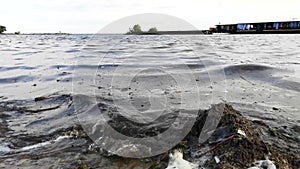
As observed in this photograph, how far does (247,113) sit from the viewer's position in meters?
5.16

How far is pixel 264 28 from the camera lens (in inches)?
2415

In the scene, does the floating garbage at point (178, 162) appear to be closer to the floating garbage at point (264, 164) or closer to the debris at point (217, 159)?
the debris at point (217, 159)

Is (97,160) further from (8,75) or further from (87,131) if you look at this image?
(8,75)

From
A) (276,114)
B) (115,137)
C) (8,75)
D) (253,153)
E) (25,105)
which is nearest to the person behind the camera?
(253,153)

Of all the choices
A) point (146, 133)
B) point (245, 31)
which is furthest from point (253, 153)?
point (245, 31)

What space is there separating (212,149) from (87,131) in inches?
88.9

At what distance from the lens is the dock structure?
54.7m

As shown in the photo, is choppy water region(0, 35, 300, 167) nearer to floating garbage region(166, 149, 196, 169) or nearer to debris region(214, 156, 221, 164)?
floating garbage region(166, 149, 196, 169)

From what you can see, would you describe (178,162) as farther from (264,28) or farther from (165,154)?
(264,28)

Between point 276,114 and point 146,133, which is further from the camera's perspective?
point 276,114

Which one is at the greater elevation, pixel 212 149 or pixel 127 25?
pixel 127 25

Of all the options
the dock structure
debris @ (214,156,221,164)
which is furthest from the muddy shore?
the dock structure

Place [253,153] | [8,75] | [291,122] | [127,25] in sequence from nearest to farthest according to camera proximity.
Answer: [253,153], [127,25], [291,122], [8,75]

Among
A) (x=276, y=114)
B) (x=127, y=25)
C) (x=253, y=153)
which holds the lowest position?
(x=276, y=114)
